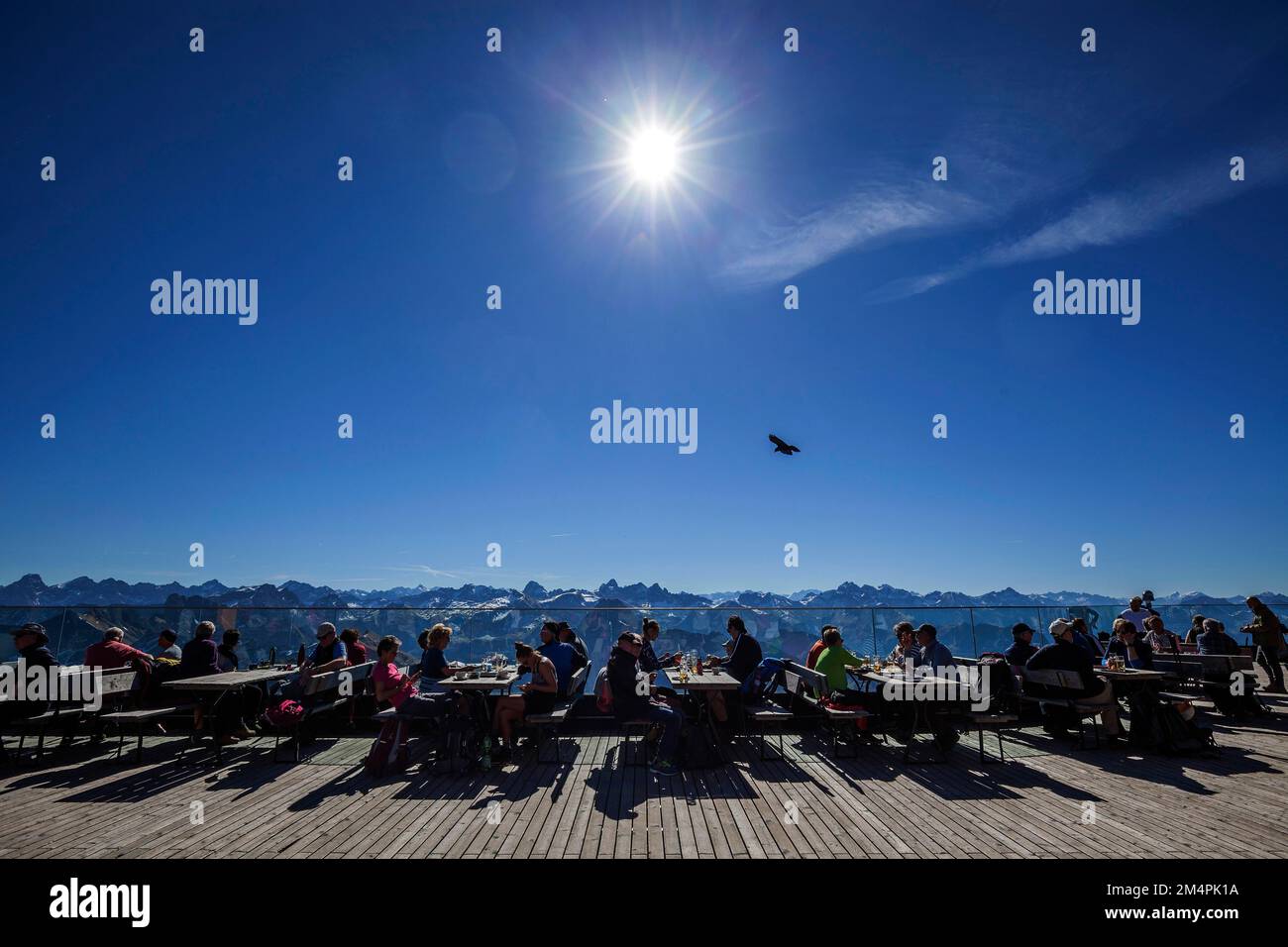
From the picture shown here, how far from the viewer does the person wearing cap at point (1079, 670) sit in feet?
26.0

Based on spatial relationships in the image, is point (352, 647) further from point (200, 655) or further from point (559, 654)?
point (559, 654)

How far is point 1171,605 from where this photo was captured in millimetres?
15617

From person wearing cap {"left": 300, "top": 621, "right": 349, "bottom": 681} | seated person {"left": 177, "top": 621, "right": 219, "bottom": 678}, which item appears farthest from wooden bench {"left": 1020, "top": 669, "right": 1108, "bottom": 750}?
seated person {"left": 177, "top": 621, "right": 219, "bottom": 678}

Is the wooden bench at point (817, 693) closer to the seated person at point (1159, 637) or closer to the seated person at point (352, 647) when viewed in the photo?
the seated person at point (352, 647)

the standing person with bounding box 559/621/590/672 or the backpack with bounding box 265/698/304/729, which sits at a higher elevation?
the standing person with bounding box 559/621/590/672

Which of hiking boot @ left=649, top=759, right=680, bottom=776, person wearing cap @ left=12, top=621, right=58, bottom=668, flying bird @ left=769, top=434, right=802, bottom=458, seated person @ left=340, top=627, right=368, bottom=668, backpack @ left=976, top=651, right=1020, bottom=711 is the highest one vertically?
flying bird @ left=769, top=434, right=802, bottom=458

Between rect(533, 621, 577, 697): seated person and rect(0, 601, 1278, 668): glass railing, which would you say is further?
rect(0, 601, 1278, 668): glass railing

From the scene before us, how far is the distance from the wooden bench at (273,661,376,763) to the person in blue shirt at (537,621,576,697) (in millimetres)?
2345

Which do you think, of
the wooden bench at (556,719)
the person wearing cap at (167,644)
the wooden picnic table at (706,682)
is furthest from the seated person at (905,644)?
the person wearing cap at (167,644)

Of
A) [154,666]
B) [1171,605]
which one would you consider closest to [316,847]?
[154,666]

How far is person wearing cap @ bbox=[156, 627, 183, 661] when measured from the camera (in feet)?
31.3

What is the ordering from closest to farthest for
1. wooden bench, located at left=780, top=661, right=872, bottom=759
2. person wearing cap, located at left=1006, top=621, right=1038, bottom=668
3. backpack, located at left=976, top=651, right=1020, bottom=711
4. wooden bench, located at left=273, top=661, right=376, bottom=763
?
wooden bench, located at left=273, top=661, right=376, bottom=763 → wooden bench, located at left=780, top=661, right=872, bottom=759 → backpack, located at left=976, top=651, right=1020, bottom=711 → person wearing cap, located at left=1006, top=621, right=1038, bottom=668

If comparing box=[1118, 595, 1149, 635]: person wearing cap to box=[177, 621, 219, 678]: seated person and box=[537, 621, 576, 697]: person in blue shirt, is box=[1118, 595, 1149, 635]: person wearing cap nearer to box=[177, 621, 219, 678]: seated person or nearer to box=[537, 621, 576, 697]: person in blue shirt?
box=[537, 621, 576, 697]: person in blue shirt
